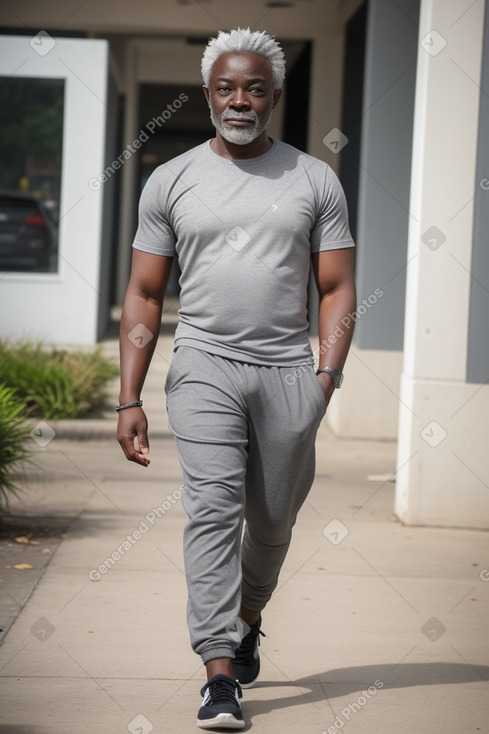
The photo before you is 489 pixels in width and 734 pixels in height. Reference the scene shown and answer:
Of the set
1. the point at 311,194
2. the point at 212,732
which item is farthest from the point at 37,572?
the point at 311,194

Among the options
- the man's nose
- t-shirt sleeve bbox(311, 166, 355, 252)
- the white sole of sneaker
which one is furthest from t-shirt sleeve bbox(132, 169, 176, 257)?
the white sole of sneaker

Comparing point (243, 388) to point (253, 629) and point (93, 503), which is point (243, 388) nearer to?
point (253, 629)

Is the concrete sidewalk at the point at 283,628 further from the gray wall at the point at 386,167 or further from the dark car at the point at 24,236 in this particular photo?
the dark car at the point at 24,236

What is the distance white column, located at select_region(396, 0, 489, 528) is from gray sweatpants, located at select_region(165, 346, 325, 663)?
2.84 m

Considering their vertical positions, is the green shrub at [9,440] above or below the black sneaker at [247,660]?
above

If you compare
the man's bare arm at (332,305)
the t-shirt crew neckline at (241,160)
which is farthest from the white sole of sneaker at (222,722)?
the t-shirt crew neckline at (241,160)

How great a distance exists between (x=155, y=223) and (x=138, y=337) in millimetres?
363

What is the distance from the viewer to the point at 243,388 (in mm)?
3451

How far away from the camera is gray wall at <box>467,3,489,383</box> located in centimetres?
626

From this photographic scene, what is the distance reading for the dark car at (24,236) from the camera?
14.1 metres

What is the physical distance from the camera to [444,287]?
6363 mm

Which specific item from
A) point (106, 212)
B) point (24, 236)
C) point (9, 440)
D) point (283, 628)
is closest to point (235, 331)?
point (283, 628)

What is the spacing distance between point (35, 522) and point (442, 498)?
225cm

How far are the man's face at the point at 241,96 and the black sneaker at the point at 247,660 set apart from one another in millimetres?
1597
